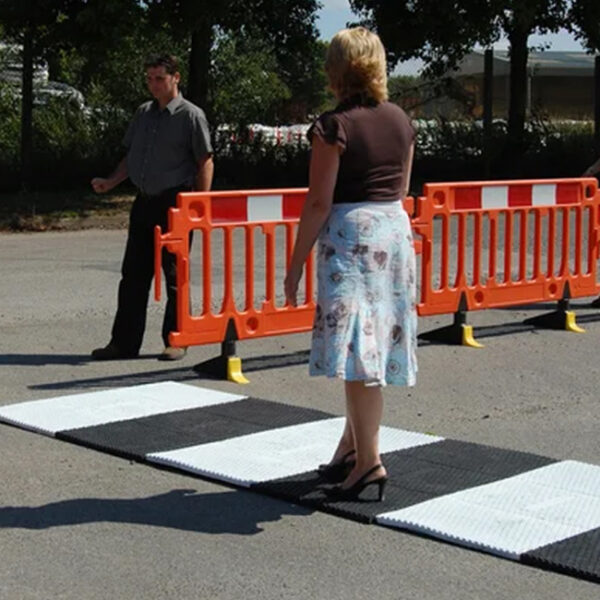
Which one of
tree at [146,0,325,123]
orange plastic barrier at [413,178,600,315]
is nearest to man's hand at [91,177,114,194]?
orange plastic barrier at [413,178,600,315]

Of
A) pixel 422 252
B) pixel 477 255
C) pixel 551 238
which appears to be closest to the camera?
pixel 422 252

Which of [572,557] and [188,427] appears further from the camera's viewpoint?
[188,427]

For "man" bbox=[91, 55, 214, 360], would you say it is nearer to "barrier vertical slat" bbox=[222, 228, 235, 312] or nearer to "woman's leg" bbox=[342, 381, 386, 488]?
"barrier vertical slat" bbox=[222, 228, 235, 312]

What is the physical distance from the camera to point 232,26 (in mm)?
22812

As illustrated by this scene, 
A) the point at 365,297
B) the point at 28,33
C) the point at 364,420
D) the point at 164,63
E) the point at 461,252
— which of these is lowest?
the point at 364,420

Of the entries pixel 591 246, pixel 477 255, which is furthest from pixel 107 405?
pixel 591 246

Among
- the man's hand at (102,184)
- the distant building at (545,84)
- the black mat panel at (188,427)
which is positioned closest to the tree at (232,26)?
the distant building at (545,84)

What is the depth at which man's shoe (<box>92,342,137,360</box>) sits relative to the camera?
9953 mm

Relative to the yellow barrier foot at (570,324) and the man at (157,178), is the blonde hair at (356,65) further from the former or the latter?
the yellow barrier foot at (570,324)

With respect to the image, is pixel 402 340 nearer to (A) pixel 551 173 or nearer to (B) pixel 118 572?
(B) pixel 118 572

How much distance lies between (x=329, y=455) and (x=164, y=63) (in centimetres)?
372

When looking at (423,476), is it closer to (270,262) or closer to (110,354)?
(270,262)

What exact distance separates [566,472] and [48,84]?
63.0 feet

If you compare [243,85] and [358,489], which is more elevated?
[243,85]
